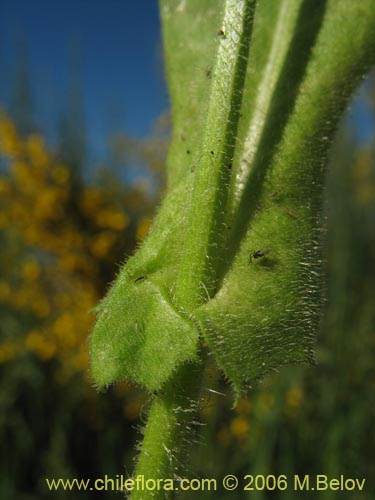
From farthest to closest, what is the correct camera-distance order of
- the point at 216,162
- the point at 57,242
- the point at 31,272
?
the point at 31,272
the point at 57,242
the point at 216,162

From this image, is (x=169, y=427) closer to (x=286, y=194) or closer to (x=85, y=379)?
(x=286, y=194)

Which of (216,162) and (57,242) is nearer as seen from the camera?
(216,162)

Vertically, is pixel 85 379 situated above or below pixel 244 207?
below

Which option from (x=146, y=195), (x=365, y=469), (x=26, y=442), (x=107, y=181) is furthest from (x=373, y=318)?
(x=26, y=442)

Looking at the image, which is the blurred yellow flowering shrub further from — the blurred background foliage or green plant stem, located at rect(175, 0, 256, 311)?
green plant stem, located at rect(175, 0, 256, 311)

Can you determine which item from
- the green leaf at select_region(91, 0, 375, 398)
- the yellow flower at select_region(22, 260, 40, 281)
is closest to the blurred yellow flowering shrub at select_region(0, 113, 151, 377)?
the yellow flower at select_region(22, 260, 40, 281)

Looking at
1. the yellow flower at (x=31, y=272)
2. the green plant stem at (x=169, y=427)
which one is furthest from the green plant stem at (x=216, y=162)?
the yellow flower at (x=31, y=272)

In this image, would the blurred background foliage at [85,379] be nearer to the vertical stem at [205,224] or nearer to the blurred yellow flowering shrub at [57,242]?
the blurred yellow flowering shrub at [57,242]

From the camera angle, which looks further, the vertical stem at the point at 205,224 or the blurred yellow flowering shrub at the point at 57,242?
the blurred yellow flowering shrub at the point at 57,242

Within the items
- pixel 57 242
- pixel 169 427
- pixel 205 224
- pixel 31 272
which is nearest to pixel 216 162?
pixel 205 224
